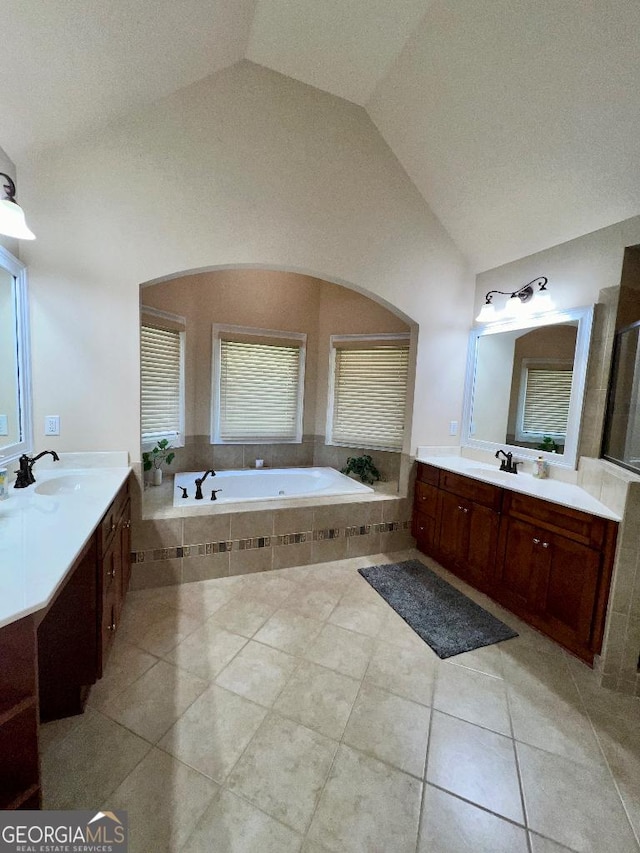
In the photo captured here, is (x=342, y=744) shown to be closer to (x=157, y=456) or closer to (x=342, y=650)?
(x=342, y=650)

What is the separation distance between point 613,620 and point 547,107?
2.83 m

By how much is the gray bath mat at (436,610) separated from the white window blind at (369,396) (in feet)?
4.99

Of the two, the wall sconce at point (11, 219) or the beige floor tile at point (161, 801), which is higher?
the wall sconce at point (11, 219)

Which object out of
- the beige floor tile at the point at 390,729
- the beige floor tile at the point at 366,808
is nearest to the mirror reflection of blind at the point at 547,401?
the beige floor tile at the point at 390,729

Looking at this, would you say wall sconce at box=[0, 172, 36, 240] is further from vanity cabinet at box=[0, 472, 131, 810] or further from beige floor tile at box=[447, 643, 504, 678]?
beige floor tile at box=[447, 643, 504, 678]

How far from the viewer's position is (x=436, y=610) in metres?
2.48

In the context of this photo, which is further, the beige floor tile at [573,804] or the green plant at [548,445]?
the green plant at [548,445]

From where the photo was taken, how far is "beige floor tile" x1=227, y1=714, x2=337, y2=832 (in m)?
1.27

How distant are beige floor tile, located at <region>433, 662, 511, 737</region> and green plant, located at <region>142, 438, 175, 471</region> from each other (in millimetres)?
2779

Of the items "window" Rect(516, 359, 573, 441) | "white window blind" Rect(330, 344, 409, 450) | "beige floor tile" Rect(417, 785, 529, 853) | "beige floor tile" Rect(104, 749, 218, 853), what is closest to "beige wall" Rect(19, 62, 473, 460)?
"white window blind" Rect(330, 344, 409, 450)

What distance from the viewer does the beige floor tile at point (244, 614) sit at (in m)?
2.22

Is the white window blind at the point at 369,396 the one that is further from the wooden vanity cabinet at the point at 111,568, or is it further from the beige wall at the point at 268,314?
the wooden vanity cabinet at the point at 111,568

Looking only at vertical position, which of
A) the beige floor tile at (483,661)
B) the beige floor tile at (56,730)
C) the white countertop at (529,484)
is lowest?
the beige floor tile at (56,730)

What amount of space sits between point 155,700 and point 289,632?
781 mm
